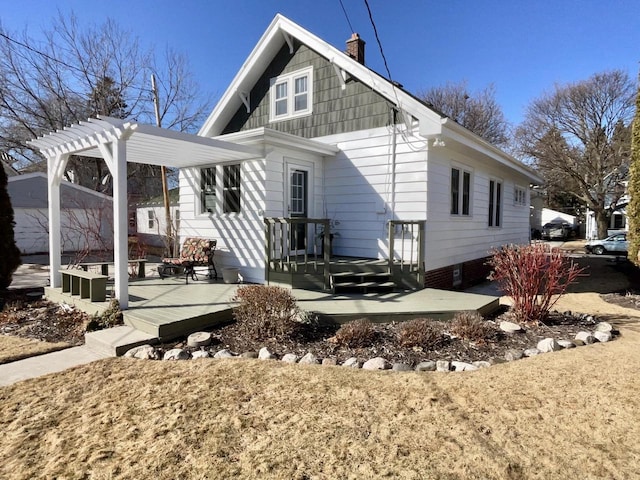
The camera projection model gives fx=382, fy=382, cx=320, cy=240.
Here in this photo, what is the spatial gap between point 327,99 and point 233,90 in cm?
286

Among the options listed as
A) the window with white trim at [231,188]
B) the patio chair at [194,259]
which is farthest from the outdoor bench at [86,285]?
the window with white trim at [231,188]

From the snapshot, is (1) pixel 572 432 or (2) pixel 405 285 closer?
(1) pixel 572 432

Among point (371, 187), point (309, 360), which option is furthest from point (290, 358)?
point (371, 187)

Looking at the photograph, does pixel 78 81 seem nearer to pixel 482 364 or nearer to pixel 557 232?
pixel 482 364

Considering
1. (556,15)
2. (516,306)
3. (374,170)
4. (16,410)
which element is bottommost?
(16,410)

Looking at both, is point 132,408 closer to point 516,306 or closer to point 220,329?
point 220,329

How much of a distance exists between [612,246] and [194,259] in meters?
22.1

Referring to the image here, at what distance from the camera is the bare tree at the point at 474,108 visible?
1157 inches

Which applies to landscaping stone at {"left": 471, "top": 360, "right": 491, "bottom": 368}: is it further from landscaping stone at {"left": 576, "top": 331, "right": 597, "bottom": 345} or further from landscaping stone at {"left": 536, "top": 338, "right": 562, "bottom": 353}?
landscaping stone at {"left": 576, "top": 331, "right": 597, "bottom": 345}

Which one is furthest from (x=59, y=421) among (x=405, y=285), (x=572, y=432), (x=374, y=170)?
(x=374, y=170)

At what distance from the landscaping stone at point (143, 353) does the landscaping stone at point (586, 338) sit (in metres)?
5.49

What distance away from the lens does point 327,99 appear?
9.23 meters

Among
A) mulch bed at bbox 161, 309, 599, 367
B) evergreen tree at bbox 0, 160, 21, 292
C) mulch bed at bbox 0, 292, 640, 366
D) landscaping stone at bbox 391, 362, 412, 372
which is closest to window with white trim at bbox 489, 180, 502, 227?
mulch bed at bbox 0, 292, 640, 366

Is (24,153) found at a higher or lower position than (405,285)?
higher
